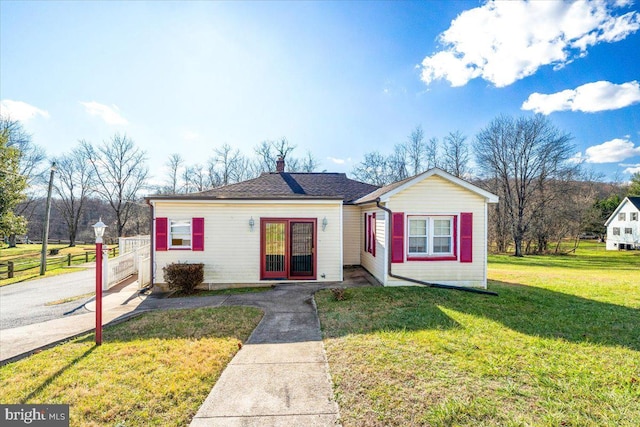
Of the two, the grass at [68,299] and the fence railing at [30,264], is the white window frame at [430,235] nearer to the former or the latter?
the grass at [68,299]

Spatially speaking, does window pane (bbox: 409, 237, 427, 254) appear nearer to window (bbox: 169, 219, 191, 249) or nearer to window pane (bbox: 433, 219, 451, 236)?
window pane (bbox: 433, 219, 451, 236)

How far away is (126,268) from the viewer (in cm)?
1170

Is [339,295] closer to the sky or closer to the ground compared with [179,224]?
A: closer to the ground

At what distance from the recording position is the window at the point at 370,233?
34.1 ft

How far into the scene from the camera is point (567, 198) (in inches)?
1004

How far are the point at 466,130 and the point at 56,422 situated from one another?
1306 inches

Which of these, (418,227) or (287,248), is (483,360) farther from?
(287,248)

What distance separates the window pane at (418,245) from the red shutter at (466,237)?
1.20 meters

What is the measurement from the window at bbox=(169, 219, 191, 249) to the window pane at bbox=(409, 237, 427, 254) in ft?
25.0

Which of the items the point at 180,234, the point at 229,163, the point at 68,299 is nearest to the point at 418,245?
the point at 180,234

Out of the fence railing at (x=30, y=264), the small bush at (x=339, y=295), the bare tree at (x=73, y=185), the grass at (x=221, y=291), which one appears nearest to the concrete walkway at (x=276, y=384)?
the small bush at (x=339, y=295)

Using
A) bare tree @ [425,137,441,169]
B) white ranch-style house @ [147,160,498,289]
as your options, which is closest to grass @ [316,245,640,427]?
white ranch-style house @ [147,160,498,289]

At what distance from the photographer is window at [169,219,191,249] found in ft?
30.4

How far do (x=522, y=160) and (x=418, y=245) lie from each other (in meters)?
23.7
